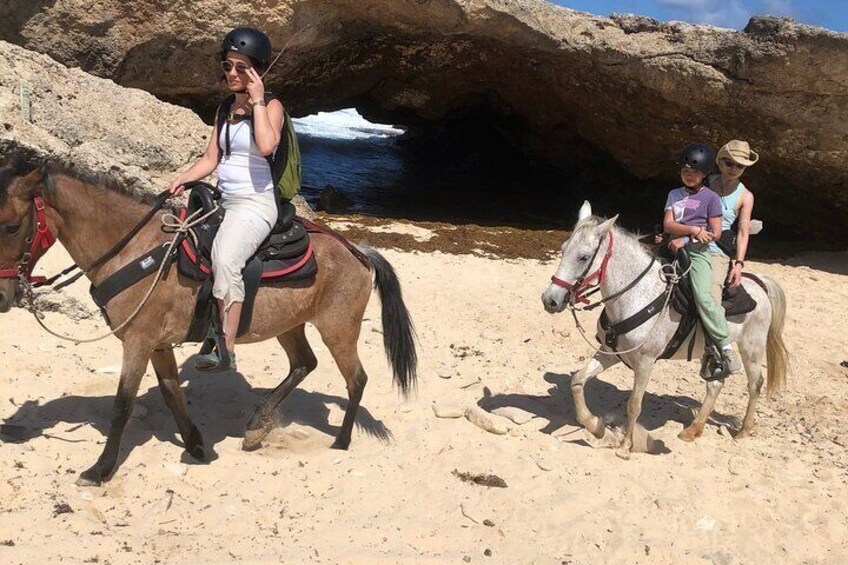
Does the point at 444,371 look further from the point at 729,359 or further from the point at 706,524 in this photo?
the point at 706,524

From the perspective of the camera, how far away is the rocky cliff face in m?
9.78

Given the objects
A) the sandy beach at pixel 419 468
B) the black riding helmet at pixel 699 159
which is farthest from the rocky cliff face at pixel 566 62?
the black riding helmet at pixel 699 159

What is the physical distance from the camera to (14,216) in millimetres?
4230

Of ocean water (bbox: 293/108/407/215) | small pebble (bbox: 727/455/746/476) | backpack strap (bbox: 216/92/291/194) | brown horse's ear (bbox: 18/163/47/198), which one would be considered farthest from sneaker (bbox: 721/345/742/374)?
Result: ocean water (bbox: 293/108/407/215)

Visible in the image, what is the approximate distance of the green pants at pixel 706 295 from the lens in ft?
18.6

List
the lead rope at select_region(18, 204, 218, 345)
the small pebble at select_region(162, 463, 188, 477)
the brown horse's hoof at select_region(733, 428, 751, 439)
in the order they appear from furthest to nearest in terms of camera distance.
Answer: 1. the brown horse's hoof at select_region(733, 428, 751, 439)
2. the small pebble at select_region(162, 463, 188, 477)
3. the lead rope at select_region(18, 204, 218, 345)

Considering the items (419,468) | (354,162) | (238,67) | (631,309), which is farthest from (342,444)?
(354,162)

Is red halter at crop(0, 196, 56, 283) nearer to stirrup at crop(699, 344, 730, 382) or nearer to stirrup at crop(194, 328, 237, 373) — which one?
stirrup at crop(194, 328, 237, 373)

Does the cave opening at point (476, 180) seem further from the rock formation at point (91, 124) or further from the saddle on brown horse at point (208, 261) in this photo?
the saddle on brown horse at point (208, 261)

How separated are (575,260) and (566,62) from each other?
24.0 feet

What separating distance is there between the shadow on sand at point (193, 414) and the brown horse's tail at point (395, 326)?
1.76 ft

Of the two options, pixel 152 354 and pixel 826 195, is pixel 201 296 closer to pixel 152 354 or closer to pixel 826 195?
pixel 152 354

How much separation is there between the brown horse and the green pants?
220cm

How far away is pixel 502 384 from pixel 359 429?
5.23ft
